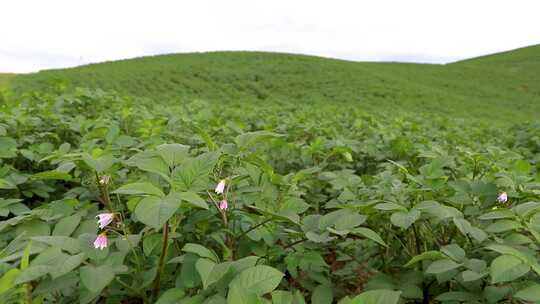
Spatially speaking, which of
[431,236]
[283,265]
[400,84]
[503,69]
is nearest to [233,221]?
[283,265]

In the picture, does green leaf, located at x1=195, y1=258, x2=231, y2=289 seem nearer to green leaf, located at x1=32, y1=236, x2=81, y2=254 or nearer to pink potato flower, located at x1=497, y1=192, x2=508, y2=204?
green leaf, located at x1=32, y1=236, x2=81, y2=254

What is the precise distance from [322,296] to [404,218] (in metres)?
0.33

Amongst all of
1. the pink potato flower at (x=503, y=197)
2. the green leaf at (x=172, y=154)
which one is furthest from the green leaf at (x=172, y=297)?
the pink potato flower at (x=503, y=197)

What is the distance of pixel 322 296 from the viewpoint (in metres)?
1.27

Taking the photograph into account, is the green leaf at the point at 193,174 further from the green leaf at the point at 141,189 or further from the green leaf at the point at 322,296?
the green leaf at the point at 322,296

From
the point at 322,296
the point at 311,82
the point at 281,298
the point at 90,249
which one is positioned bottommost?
the point at 311,82

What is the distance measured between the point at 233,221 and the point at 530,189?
1087 millimetres

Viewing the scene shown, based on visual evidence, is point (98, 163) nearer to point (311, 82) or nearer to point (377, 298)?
point (377, 298)

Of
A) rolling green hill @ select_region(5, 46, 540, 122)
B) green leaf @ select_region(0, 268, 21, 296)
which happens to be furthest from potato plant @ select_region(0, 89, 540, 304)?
rolling green hill @ select_region(5, 46, 540, 122)

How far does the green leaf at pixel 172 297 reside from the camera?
108cm

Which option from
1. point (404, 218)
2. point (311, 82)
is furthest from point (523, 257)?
point (311, 82)

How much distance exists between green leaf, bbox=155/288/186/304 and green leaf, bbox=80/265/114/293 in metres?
0.13

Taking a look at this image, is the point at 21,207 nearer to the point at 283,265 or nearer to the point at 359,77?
the point at 283,265

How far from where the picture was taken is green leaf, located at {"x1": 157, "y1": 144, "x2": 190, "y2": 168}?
A: 1234 millimetres
